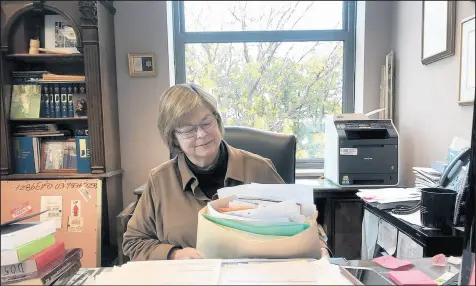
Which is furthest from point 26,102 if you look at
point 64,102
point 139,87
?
point 139,87

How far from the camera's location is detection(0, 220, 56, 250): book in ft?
1.64

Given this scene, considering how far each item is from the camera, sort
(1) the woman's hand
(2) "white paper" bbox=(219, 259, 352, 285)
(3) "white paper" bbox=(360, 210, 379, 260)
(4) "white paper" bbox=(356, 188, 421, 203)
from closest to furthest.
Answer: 1. (2) "white paper" bbox=(219, 259, 352, 285)
2. (1) the woman's hand
3. (4) "white paper" bbox=(356, 188, 421, 203)
4. (3) "white paper" bbox=(360, 210, 379, 260)

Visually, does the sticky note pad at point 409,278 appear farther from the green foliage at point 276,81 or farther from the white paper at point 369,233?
the green foliage at point 276,81

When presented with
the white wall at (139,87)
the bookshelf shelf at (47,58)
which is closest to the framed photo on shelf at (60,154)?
the white wall at (139,87)

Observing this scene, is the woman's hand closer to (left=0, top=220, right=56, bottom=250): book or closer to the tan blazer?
the tan blazer

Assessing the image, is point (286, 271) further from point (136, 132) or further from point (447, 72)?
point (136, 132)

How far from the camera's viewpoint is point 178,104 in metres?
1.00

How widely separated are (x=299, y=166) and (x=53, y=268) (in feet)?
7.14

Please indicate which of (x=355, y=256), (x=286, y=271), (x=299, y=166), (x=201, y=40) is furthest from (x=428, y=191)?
(x=201, y=40)

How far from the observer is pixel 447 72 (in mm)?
1350

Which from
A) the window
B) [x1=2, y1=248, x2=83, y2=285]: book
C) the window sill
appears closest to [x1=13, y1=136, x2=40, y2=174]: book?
the window

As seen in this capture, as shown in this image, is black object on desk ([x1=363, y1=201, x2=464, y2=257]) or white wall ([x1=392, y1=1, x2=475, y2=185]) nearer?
black object on desk ([x1=363, y1=201, x2=464, y2=257])

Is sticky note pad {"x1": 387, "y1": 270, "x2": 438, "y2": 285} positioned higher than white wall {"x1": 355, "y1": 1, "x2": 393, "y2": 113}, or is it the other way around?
white wall {"x1": 355, "y1": 1, "x2": 393, "y2": 113}

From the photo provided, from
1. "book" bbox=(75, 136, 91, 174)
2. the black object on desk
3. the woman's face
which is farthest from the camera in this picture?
"book" bbox=(75, 136, 91, 174)
